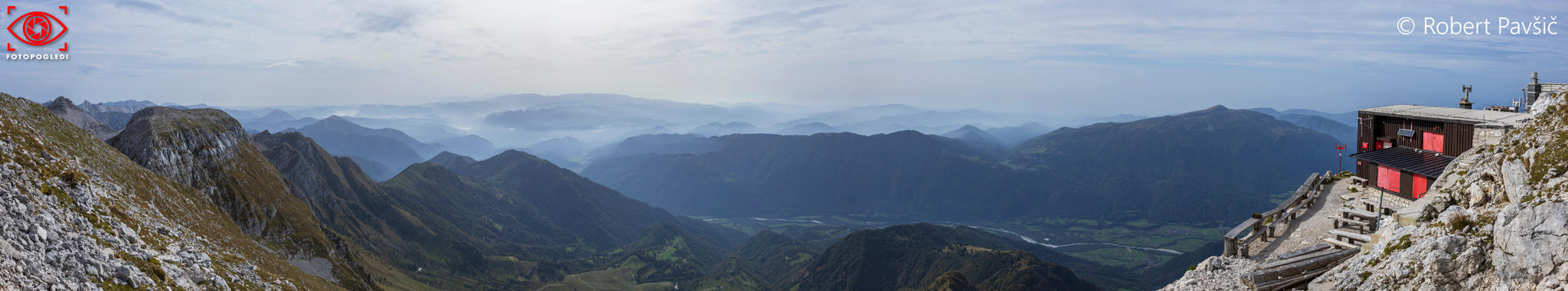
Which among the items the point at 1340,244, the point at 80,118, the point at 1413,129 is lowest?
the point at 1340,244

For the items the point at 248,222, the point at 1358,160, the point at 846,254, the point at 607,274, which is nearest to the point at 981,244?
the point at 846,254

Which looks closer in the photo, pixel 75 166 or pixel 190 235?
pixel 75 166

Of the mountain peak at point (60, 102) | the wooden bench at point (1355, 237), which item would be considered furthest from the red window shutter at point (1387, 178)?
the mountain peak at point (60, 102)

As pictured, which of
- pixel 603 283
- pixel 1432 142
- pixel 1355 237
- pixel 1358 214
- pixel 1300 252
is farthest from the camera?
pixel 603 283

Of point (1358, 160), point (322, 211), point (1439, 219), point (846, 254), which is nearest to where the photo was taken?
point (1439, 219)

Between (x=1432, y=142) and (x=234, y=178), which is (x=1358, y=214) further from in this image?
(x=234, y=178)

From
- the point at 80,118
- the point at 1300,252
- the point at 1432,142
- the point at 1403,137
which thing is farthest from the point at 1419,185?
the point at 80,118

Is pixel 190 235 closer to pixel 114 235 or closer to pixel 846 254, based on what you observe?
pixel 114 235
